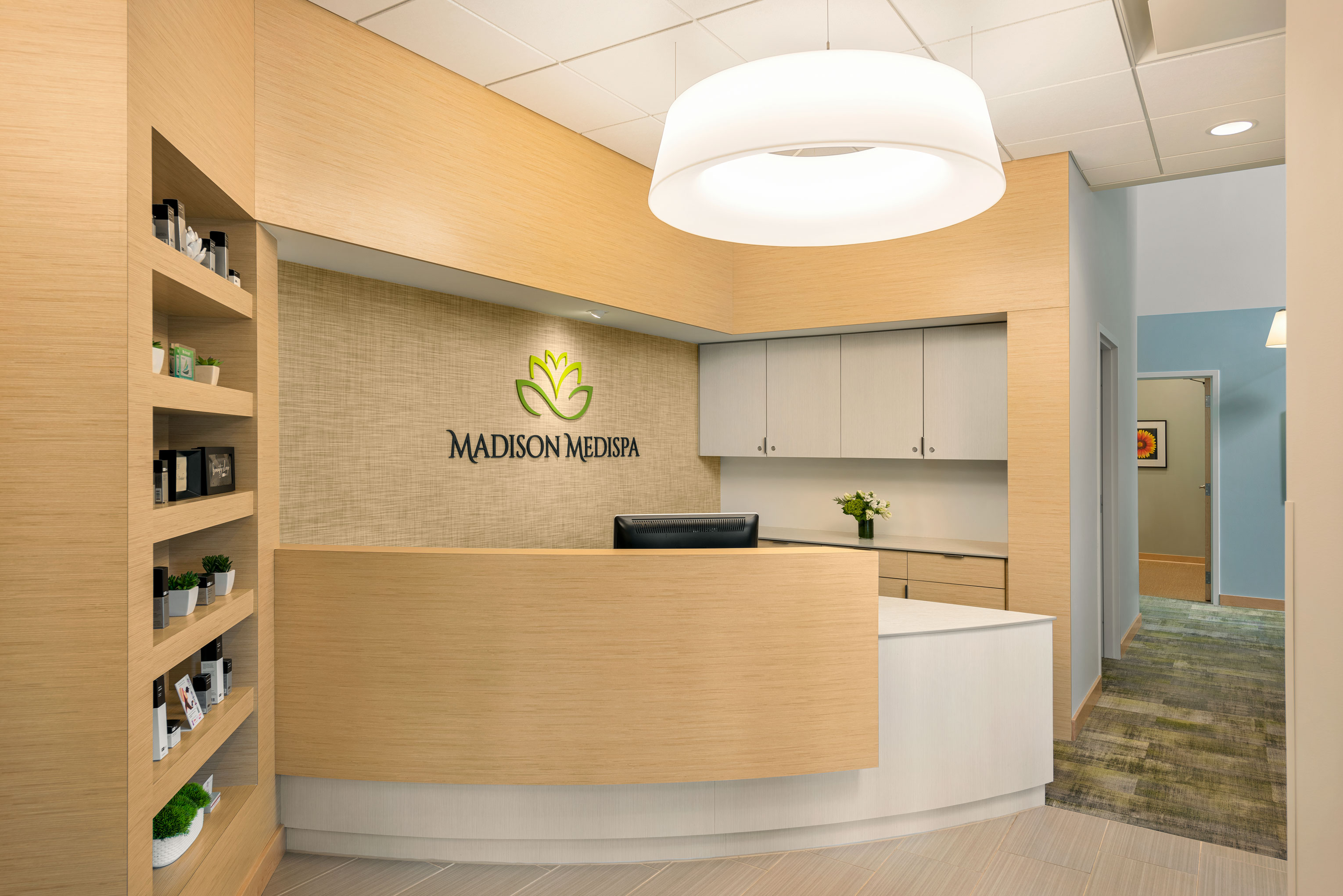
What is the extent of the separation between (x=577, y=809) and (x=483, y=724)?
0.48 meters

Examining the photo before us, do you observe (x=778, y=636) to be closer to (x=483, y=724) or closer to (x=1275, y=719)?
(x=483, y=724)

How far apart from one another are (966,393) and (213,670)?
13.2 feet

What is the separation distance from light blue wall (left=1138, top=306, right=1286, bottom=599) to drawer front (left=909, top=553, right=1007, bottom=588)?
15.9ft

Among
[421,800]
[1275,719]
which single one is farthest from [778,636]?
[1275,719]

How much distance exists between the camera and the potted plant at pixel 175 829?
207cm

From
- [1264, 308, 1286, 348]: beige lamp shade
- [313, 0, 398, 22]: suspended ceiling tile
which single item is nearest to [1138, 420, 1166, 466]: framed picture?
[1264, 308, 1286, 348]: beige lamp shade

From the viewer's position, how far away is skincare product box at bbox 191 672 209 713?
2381mm

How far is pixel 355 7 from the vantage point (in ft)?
8.91

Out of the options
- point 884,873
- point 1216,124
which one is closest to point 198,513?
point 884,873

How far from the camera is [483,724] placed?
2.71 meters

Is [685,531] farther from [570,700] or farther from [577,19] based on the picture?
[577,19]

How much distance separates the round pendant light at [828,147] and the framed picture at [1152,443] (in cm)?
894

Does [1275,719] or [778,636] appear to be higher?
[778,636]

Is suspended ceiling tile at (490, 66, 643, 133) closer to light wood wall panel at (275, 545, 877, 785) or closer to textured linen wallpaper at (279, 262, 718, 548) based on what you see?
textured linen wallpaper at (279, 262, 718, 548)
